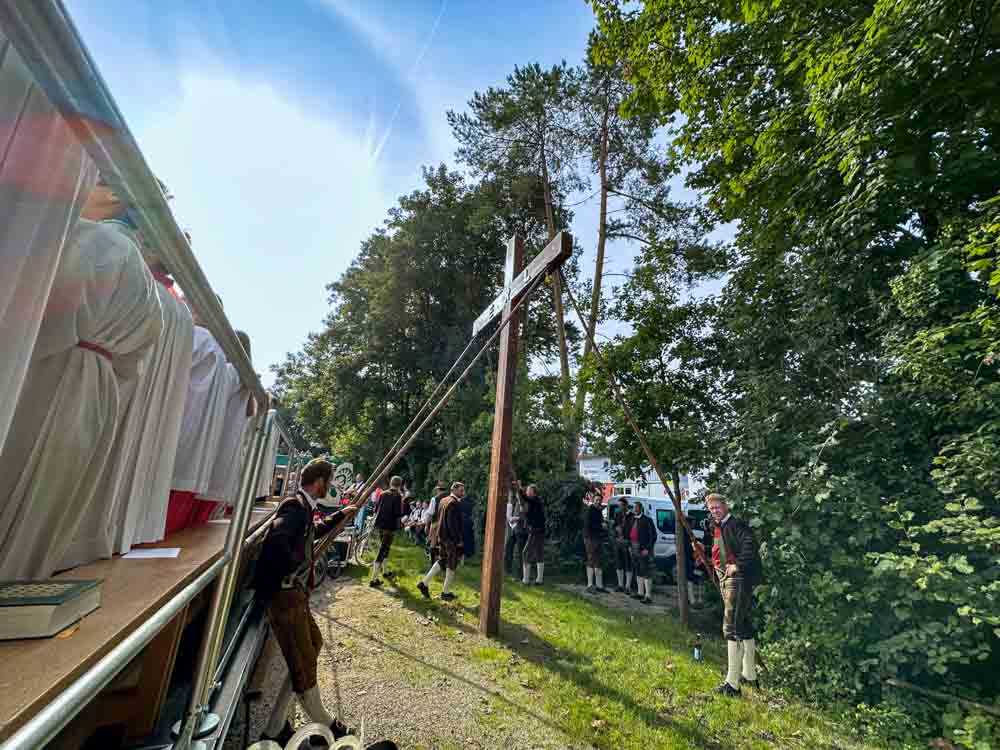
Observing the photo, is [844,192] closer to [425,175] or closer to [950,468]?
[950,468]

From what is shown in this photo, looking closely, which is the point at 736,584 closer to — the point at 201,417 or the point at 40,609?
the point at 201,417

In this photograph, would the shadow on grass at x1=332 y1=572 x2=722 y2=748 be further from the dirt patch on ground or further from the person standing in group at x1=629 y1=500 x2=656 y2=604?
the person standing in group at x1=629 y1=500 x2=656 y2=604

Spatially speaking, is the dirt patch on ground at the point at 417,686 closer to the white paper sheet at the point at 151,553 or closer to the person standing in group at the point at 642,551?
the white paper sheet at the point at 151,553

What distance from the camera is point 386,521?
796 cm

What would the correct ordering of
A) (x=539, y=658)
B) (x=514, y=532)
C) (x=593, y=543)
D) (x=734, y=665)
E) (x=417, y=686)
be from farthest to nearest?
(x=514, y=532) < (x=593, y=543) < (x=539, y=658) < (x=734, y=665) < (x=417, y=686)

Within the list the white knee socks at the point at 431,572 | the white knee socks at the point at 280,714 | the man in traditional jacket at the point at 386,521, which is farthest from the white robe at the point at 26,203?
the man in traditional jacket at the point at 386,521

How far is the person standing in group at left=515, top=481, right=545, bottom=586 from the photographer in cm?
928

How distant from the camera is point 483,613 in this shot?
17.6 ft

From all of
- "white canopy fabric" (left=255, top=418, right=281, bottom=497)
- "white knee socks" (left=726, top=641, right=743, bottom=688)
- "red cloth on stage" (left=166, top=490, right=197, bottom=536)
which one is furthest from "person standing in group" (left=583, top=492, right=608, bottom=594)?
"red cloth on stage" (left=166, top=490, right=197, bottom=536)

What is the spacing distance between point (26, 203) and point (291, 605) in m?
2.78

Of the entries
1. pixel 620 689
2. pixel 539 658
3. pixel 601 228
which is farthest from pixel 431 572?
pixel 601 228

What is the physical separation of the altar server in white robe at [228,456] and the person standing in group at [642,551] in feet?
25.7

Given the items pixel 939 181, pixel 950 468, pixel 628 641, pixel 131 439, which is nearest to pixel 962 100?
pixel 939 181

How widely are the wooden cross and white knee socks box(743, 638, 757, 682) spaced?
9.02 ft
